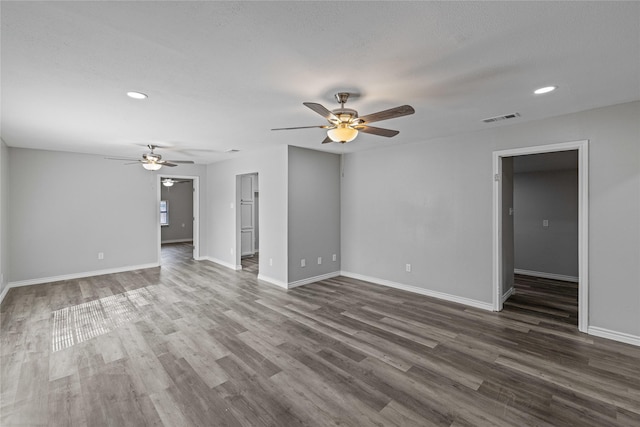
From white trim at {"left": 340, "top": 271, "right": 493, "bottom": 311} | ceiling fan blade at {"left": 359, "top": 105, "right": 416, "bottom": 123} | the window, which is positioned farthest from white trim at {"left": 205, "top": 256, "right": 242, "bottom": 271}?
ceiling fan blade at {"left": 359, "top": 105, "right": 416, "bottom": 123}

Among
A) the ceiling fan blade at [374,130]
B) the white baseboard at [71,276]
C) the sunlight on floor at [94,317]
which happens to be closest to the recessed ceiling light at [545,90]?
the ceiling fan blade at [374,130]

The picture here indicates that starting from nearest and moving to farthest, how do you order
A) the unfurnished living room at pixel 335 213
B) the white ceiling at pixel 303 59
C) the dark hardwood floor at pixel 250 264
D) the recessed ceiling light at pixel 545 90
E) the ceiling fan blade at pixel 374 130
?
the white ceiling at pixel 303 59, the unfurnished living room at pixel 335 213, the recessed ceiling light at pixel 545 90, the ceiling fan blade at pixel 374 130, the dark hardwood floor at pixel 250 264

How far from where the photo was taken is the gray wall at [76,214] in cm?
514

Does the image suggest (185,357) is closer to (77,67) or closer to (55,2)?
(77,67)

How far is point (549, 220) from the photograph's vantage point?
235 inches

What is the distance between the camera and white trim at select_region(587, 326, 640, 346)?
2.95 meters

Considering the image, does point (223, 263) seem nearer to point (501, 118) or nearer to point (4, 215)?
point (4, 215)

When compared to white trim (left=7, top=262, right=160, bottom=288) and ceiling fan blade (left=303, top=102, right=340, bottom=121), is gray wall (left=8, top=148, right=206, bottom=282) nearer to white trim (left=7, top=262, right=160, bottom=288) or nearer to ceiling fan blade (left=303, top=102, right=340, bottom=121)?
white trim (left=7, top=262, right=160, bottom=288)

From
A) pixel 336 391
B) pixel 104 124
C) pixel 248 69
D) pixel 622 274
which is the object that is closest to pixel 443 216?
pixel 622 274

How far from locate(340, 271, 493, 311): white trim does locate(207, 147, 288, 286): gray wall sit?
1.52 metres

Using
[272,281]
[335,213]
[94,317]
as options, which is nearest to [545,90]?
[335,213]

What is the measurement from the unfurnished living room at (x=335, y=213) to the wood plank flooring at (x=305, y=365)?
0.02 m

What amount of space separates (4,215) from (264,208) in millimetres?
4260

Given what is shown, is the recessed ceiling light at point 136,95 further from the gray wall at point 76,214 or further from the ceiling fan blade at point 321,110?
the gray wall at point 76,214
